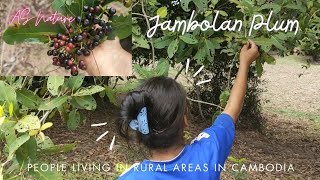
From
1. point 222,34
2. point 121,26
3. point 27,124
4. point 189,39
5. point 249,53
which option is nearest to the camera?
point 27,124

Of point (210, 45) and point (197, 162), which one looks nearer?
point (197, 162)

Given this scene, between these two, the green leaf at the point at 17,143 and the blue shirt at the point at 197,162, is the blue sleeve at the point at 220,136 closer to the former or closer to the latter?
the blue shirt at the point at 197,162

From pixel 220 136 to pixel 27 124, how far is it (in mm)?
515

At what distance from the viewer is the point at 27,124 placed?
1346mm

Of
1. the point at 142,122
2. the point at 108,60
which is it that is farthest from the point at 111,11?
the point at 142,122

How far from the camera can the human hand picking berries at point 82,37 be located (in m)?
1.51

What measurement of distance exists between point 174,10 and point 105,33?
1.02m

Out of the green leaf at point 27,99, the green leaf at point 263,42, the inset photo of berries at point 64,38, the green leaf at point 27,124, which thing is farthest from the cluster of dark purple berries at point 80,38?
the green leaf at point 263,42

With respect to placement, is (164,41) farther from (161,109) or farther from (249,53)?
(161,109)

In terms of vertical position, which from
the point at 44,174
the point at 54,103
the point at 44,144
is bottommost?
the point at 44,174

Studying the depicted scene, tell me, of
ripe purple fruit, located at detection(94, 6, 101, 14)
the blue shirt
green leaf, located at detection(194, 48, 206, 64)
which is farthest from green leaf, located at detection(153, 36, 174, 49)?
the blue shirt

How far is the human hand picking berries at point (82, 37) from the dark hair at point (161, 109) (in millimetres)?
335

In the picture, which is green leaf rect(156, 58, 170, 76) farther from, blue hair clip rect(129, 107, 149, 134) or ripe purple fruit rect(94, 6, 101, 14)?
blue hair clip rect(129, 107, 149, 134)

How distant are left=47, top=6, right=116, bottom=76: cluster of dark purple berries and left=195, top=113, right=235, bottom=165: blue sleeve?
42 centimetres
